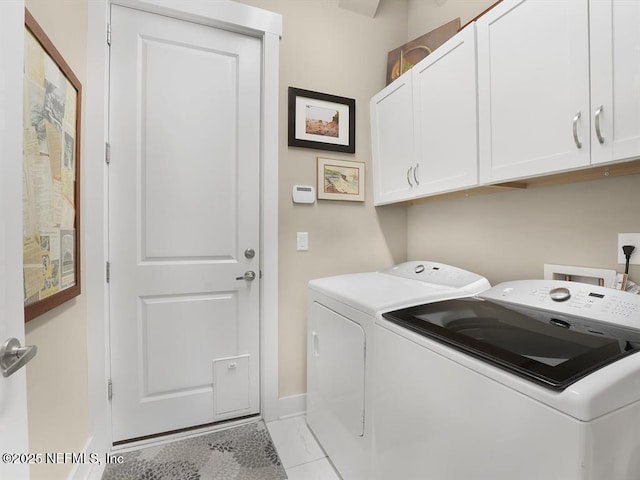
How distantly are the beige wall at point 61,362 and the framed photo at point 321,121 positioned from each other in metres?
1.09

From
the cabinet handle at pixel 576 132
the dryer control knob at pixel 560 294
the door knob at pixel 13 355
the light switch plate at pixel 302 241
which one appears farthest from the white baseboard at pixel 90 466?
the cabinet handle at pixel 576 132

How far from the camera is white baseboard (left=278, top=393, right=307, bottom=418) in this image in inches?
77.2

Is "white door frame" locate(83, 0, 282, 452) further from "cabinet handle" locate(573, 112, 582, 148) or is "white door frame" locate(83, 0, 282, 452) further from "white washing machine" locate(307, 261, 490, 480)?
"cabinet handle" locate(573, 112, 582, 148)

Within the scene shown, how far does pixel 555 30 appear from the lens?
1066 mm

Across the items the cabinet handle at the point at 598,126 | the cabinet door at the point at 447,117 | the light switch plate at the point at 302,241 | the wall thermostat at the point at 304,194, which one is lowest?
the light switch plate at the point at 302,241

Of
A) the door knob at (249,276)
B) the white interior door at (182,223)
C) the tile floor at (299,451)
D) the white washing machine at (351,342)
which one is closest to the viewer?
the white washing machine at (351,342)

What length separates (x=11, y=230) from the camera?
652mm

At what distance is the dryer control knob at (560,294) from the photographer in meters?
1.13

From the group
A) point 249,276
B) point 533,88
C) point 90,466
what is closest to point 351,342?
point 249,276

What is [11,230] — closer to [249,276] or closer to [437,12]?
[249,276]

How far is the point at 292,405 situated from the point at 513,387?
5.24ft

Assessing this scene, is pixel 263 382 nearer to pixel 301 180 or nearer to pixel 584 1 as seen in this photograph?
pixel 301 180

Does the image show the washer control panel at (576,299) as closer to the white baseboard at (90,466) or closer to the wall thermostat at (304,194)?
the wall thermostat at (304,194)

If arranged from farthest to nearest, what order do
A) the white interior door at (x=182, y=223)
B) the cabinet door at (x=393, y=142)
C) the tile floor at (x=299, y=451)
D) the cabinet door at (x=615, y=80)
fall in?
the cabinet door at (x=393, y=142) → the white interior door at (x=182, y=223) → the tile floor at (x=299, y=451) → the cabinet door at (x=615, y=80)
